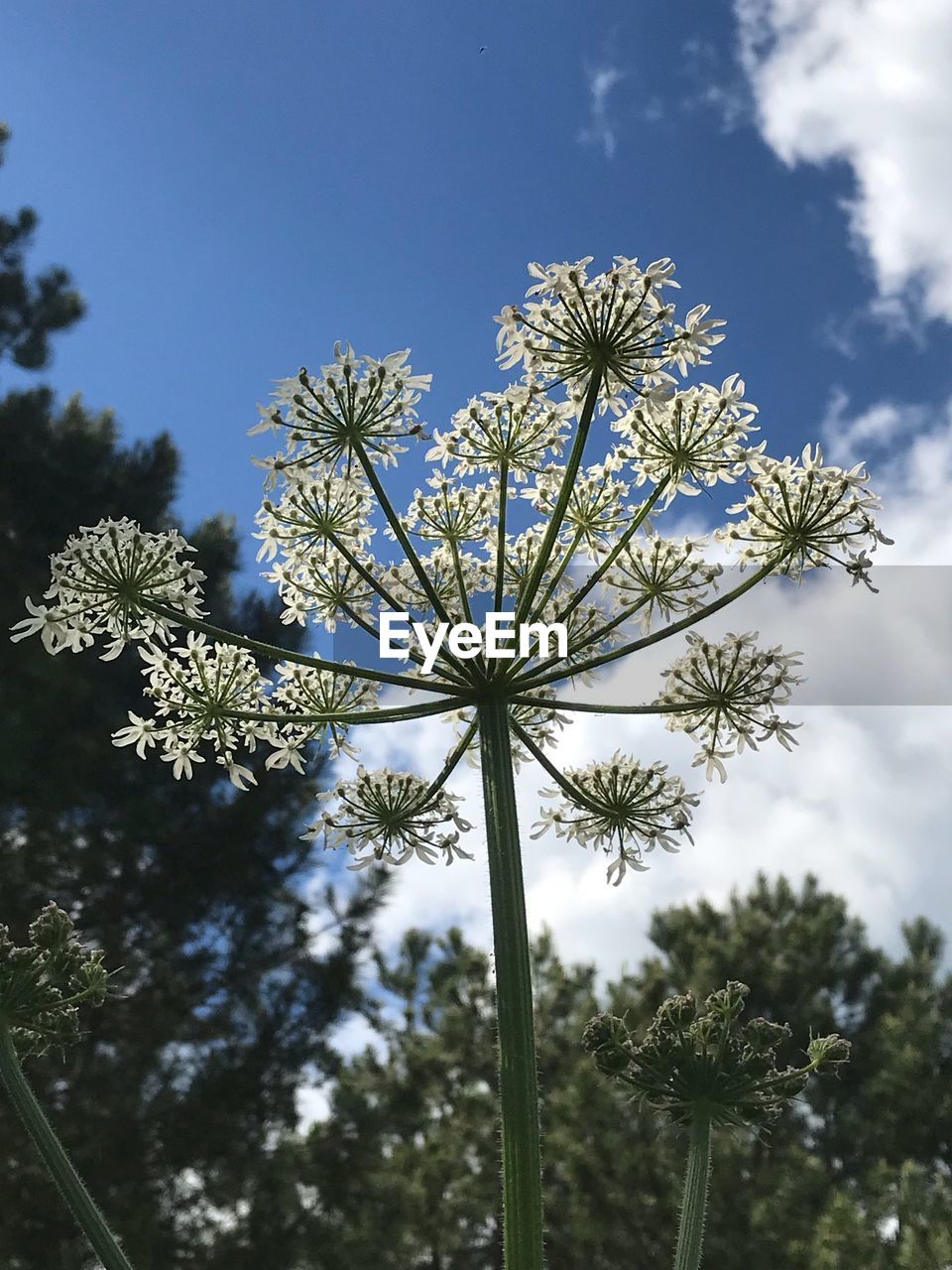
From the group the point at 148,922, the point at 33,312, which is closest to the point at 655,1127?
the point at 148,922

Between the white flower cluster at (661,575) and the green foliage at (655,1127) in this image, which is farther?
the green foliage at (655,1127)

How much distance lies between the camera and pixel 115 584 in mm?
3238

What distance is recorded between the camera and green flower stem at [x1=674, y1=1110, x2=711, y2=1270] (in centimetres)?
272

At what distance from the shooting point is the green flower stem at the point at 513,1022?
2.52m

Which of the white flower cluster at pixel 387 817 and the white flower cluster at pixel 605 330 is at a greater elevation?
the white flower cluster at pixel 605 330

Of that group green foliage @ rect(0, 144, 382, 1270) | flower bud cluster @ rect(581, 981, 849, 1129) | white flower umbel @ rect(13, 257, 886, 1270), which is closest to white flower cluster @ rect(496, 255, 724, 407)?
white flower umbel @ rect(13, 257, 886, 1270)

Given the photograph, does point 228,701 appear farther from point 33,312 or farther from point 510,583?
point 33,312

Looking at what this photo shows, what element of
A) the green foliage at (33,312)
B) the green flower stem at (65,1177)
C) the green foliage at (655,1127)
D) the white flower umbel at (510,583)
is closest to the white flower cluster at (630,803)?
the white flower umbel at (510,583)

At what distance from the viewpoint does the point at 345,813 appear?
380cm

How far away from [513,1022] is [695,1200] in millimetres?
675

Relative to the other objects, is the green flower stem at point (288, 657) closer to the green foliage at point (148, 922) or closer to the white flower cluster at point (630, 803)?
the white flower cluster at point (630, 803)

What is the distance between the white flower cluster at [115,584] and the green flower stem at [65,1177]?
1218 millimetres

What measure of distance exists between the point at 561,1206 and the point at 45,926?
20806 millimetres

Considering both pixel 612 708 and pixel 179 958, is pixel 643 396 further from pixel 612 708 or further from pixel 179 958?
pixel 179 958
